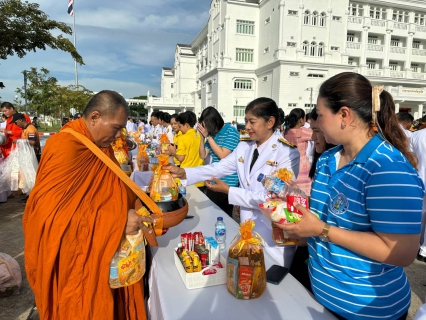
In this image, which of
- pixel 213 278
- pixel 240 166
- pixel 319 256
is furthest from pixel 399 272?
pixel 240 166

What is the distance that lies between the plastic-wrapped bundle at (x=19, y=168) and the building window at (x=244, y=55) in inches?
1358

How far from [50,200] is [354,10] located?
43.9 m

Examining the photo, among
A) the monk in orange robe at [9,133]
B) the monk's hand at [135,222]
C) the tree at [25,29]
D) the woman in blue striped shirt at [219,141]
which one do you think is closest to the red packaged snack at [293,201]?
the monk's hand at [135,222]

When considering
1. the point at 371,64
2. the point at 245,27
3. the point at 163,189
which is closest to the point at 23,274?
the point at 163,189

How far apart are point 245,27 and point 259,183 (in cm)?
3944

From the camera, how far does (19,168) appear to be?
19.5ft

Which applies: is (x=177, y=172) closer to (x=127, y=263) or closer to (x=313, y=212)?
(x=127, y=263)

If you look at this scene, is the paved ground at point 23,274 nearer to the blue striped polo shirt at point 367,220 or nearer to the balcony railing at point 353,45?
the blue striped polo shirt at point 367,220

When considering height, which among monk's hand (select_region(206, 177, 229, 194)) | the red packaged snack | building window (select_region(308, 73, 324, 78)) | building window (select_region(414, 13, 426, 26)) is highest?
building window (select_region(414, 13, 426, 26))

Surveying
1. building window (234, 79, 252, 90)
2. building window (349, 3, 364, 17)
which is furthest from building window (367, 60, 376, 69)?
building window (234, 79, 252, 90)

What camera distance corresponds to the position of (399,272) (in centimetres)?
125

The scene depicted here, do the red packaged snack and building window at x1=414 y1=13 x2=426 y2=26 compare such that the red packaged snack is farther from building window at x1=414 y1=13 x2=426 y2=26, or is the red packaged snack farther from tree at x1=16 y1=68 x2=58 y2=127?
building window at x1=414 y1=13 x2=426 y2=26

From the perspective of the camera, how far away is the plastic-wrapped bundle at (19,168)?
5.82m

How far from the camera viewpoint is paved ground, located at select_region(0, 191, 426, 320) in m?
2.64
